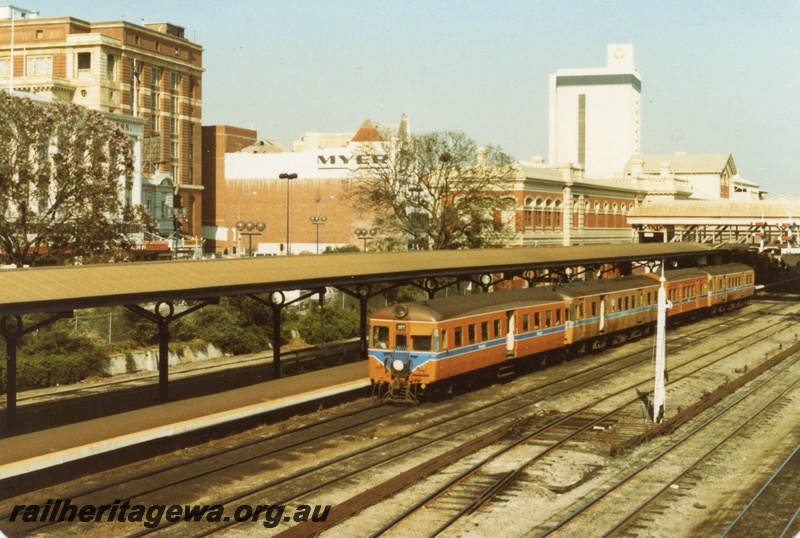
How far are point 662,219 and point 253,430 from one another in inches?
2188

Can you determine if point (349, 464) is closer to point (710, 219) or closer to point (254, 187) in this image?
point (710, 219)

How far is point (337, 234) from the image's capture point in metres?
96.8

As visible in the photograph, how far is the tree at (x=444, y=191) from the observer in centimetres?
6109

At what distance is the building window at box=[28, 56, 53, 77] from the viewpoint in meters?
89.1

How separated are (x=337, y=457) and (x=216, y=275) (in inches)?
245

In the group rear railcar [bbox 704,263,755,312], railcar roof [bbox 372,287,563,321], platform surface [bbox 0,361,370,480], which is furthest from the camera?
rear railcar [bbox 704,263,755,312]

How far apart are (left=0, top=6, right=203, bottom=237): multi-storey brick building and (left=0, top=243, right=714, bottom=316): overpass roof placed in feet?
171

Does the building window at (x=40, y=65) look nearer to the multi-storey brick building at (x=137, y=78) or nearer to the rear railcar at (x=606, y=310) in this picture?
the multi-storey brick building at (x=137, y=78)

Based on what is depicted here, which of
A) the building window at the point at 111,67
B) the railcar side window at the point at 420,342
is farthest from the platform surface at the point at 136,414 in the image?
the building window at the point at 111,67

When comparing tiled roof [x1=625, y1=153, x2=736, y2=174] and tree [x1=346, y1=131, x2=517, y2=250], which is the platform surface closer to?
tree [x1=346, y1=131, x2=517, y2=250]

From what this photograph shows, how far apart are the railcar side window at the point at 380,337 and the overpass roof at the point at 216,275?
187 centimetres

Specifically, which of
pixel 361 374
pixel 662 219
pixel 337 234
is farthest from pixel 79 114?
pixel 337 234

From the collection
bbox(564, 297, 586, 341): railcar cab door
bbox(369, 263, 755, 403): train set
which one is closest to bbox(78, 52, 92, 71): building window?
bbox(369, 263, 755, 403): train set

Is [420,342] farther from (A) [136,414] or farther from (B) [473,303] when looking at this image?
(A) [136,414]
